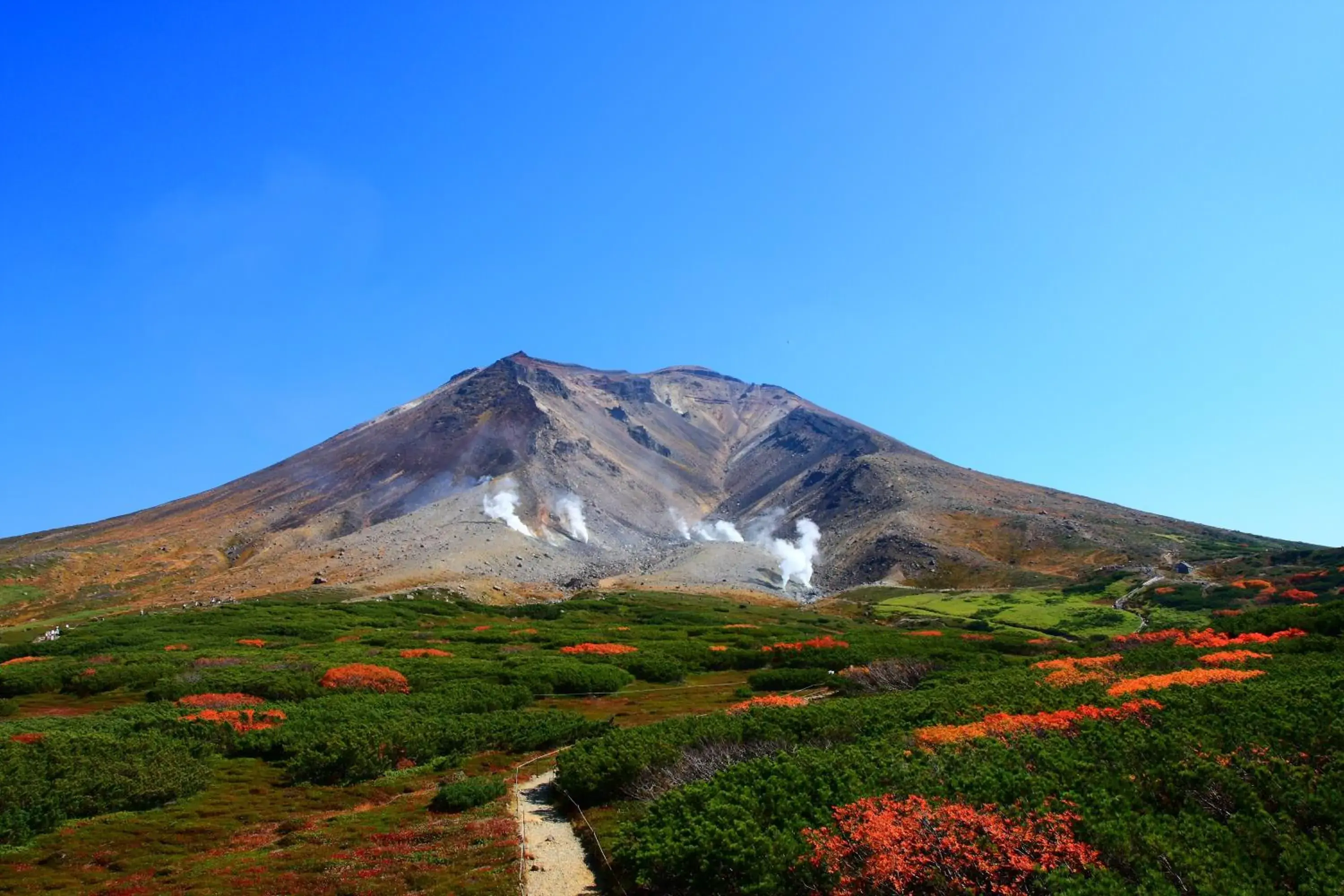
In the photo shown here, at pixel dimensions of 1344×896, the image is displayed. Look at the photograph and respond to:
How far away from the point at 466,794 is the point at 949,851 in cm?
1403

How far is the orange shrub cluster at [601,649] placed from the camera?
1898 inches

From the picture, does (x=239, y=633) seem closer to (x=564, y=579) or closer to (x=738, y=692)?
(x=738, y=692)

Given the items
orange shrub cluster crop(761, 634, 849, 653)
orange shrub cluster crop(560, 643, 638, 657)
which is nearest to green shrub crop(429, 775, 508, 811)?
orange shrub cluster crop(560, 643, 638, 657)

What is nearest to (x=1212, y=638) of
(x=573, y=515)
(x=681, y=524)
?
(x=573, y=515)

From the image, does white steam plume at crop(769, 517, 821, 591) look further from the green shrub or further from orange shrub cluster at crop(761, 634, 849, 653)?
the green shrub

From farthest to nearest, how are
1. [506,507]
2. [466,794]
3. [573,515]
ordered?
[573,515] < [506,507] < [466,794]

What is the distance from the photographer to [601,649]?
49.4 m

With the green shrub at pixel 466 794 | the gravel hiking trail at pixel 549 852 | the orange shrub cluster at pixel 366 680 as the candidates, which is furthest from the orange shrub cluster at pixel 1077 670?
the orange shrub cluster at pixel 366 680

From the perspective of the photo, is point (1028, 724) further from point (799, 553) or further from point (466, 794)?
point (799, 553)

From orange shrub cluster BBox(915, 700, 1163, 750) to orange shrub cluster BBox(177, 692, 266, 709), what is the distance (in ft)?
89.6

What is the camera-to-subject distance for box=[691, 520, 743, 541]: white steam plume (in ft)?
554

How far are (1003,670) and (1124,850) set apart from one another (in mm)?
22427

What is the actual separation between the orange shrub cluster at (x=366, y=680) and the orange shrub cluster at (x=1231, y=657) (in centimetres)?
3309

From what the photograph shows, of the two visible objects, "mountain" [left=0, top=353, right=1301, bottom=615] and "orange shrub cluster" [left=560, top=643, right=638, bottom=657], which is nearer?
"orange shrub cluster" [left=560, top=643, right=638, bottom=657]
